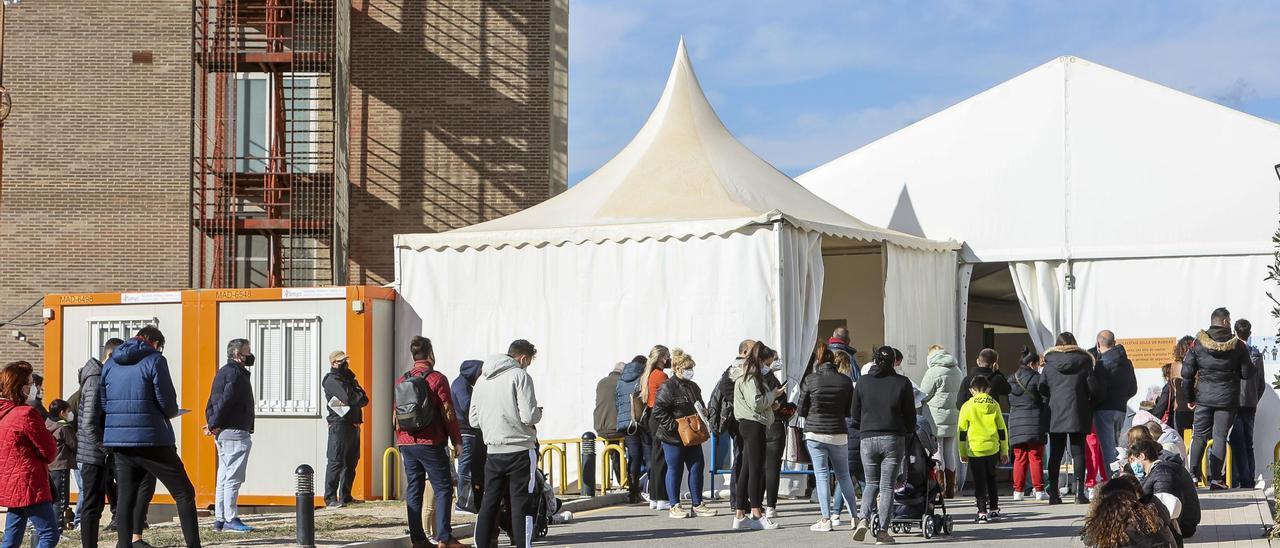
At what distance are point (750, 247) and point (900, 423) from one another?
4.66m

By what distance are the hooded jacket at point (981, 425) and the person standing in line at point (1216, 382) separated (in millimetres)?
2520

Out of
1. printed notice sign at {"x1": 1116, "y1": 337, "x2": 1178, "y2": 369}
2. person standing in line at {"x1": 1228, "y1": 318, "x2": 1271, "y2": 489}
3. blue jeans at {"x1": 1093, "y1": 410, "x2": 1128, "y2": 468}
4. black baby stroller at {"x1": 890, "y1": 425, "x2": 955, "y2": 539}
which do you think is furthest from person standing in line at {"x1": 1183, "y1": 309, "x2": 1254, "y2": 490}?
black baby stroller at {"x1": 890, "y1": 425, "x2": 955, "y2": 539}

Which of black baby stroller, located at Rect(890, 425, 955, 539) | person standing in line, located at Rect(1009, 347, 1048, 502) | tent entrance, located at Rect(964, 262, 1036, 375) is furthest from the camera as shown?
tent entrance, located at Rect(964, 262, 1036, 375)

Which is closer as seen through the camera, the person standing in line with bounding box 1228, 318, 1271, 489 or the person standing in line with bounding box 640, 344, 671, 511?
the person standing in line with bounding box 640, 344, 671, 511

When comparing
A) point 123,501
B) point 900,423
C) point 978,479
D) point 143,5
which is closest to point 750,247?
point 978,479

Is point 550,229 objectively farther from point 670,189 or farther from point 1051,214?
point 1051,214

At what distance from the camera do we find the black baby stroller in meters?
11.2

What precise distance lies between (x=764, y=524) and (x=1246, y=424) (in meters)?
5.70

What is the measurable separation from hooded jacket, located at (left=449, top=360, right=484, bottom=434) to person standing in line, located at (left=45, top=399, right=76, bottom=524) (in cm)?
323

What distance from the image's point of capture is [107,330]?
16.6 metres

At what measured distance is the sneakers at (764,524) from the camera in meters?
12.1

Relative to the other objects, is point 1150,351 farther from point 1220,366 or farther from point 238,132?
point 238,132

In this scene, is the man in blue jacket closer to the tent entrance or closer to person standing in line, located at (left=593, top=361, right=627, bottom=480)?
person standing in line, located at (left=593, top=361, right=627, bottom=480)

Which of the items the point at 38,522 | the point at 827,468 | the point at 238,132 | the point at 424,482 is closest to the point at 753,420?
the point at 827,468
